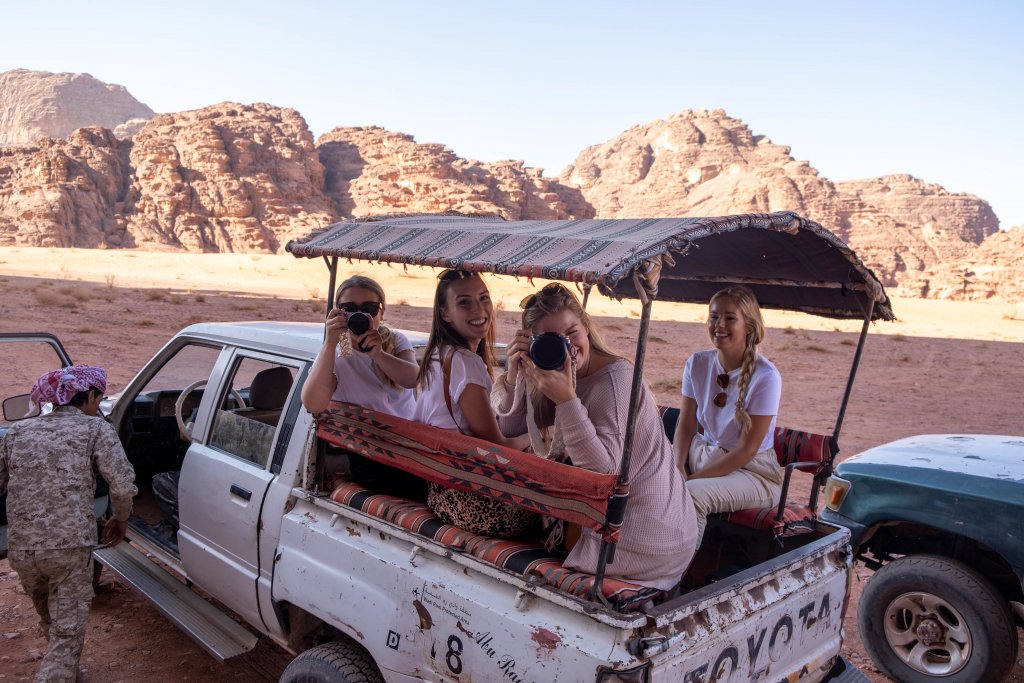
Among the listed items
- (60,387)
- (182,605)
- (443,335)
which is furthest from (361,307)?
(182,605)

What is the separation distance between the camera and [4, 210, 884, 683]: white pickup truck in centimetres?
216

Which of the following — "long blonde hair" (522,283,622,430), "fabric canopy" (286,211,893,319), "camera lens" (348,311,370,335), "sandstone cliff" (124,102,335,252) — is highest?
"sandstone cliff" (124,102,335,252)

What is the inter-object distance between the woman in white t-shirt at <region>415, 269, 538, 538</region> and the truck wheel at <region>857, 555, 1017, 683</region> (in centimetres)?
238

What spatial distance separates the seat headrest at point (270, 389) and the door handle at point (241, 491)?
75cm

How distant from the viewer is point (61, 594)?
3461mm

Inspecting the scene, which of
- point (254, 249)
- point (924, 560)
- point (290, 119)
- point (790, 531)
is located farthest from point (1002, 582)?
point (290, 119)

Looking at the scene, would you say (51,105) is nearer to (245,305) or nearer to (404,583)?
(245,305)

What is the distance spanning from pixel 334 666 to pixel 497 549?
0.78 metres

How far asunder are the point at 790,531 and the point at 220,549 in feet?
8.55

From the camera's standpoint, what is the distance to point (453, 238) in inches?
105

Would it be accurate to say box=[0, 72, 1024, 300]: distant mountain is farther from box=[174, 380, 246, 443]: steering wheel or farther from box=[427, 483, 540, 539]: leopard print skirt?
box=[427, 483, 540, 539]: leopard print skirt

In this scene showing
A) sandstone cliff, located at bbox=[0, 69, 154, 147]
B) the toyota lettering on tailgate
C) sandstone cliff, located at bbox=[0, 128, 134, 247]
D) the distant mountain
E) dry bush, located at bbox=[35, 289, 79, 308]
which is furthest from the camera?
sandstone cliff, located at bbox=[0, 69, 154, 147]

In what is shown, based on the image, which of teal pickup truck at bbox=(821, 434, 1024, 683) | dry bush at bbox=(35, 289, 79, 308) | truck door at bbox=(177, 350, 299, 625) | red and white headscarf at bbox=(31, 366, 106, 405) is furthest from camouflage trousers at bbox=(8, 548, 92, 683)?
dry bush at bbox=(35, 289, 79, 308)

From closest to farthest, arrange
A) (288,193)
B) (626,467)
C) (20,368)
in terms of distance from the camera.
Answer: (626,467), (20,368), (288,193)
